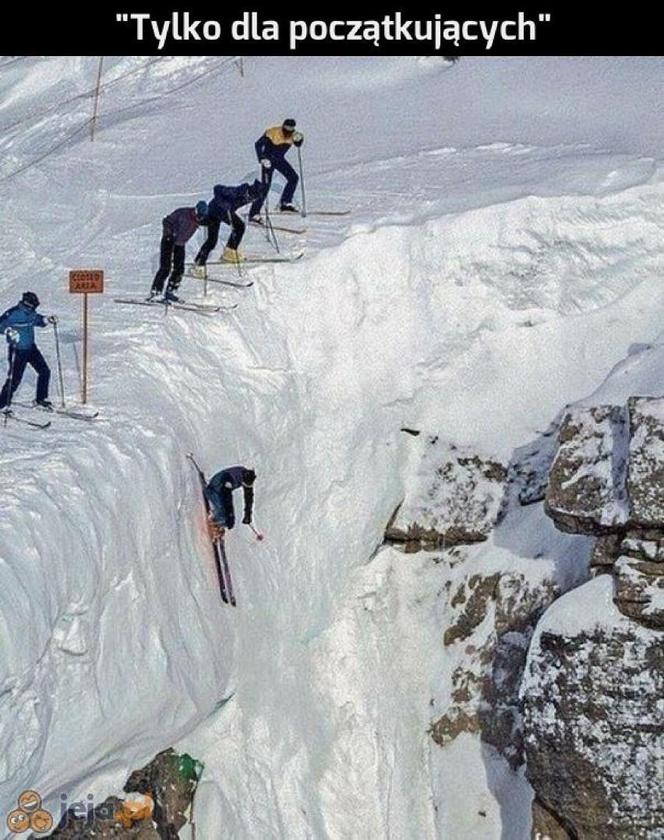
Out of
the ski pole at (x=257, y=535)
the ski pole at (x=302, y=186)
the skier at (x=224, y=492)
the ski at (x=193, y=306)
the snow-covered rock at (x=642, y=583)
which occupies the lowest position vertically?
the snow-covered rock at (x=642, y=583)

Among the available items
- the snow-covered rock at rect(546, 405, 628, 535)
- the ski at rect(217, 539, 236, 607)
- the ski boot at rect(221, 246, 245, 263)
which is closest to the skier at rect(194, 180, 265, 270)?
the ski boot at rect(221, 246, 245, 263)

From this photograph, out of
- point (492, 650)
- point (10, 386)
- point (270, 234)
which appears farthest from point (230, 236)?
point (492, 650)

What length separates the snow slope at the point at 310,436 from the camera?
56.6ft

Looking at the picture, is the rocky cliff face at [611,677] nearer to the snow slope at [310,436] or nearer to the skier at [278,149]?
the snow slope at [310,436]

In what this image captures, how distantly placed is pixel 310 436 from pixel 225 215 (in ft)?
10.3

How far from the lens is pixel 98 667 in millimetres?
16984

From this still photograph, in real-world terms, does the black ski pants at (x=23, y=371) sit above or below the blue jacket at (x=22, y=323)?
below

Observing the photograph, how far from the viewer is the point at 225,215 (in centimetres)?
2183

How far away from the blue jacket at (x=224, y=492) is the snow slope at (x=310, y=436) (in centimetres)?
28

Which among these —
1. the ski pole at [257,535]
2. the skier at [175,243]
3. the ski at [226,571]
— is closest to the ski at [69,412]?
the ski at [226,571]

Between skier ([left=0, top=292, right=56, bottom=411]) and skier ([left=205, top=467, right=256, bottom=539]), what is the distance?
7.43 ft

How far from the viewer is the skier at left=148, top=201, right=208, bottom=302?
21156mm

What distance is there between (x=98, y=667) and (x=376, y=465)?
230 inches

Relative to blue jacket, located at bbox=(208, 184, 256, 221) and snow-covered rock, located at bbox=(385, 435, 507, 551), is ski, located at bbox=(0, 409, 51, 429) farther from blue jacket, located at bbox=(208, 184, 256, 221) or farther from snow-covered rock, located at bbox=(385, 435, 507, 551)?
snow-covered rock, located at bbox=(385, 435, 507, 551)
